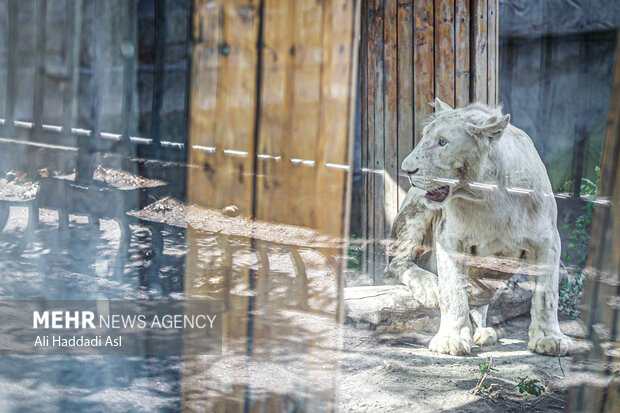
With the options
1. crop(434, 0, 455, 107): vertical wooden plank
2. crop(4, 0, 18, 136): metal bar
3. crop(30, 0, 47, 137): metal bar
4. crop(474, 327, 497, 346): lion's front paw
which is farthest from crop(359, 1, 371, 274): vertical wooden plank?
crop(4, 0, 18, 136): metal bar

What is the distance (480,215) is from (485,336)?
1.34 ft

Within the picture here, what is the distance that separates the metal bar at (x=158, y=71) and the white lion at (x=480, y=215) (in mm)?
995

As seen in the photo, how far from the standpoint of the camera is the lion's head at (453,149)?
178 centimetres

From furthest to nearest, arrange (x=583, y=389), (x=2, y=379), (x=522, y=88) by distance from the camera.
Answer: (x=2, y=379) < (x=522, y=88) < (x=583, y=389)

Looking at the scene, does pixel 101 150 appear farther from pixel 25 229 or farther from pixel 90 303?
pixel 90 303

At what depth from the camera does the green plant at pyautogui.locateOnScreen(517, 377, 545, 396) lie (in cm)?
169

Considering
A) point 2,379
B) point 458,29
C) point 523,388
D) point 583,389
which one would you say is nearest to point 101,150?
point 2,379

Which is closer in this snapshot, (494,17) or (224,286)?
(494,17)

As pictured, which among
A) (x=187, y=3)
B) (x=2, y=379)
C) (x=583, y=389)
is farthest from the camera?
(x=187, y=3)

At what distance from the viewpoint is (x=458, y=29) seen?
2043mm

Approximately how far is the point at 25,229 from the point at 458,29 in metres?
1.91

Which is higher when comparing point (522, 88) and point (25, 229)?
point (522, 88)

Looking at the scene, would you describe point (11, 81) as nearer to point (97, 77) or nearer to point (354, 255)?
point (97, 77)

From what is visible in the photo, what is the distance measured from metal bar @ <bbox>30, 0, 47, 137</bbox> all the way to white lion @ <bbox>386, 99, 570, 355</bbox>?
151 centimetres
